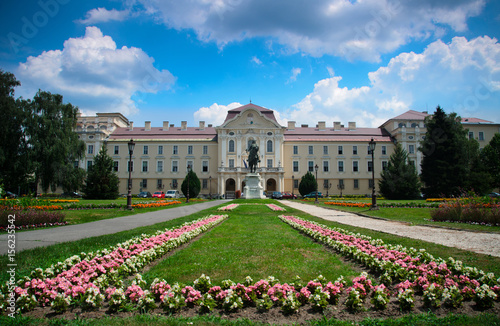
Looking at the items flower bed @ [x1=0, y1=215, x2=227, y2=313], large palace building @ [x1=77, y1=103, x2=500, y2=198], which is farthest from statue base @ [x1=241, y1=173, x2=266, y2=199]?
flower bed @ [x1=0, y1=215, x2=227, y2=313]

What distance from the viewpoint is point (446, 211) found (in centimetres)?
1414

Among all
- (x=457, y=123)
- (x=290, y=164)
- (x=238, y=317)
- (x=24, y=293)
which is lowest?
(x=238, y=317)

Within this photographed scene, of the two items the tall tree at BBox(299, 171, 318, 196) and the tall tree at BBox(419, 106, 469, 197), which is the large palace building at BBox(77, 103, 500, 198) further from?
the tall tree at BBox(419, 106, 469, 197)

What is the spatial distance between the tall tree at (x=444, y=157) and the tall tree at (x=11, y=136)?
157 feet

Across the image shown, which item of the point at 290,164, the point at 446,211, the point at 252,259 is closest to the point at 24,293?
the point at 252,259

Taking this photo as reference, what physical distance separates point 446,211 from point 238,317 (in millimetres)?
13752

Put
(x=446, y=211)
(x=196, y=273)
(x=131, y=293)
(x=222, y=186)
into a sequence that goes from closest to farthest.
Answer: (x=131, y=293) → (x=196, y=273) → (x=446, y=211) → (x=222, y=186)

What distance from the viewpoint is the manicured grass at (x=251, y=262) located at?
5.02 meters

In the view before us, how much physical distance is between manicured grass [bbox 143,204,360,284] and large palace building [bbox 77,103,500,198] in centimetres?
5466

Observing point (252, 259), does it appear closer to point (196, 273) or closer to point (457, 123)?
point (196, 273)

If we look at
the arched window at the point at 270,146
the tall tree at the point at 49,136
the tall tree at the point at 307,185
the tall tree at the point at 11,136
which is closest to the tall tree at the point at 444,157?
the tall tree at the point at 307,185

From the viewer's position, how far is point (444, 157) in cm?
4012

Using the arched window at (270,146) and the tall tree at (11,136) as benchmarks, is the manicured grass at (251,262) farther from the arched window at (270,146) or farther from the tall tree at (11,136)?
the arched window at (270,146)

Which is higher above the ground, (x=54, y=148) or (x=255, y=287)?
(x=54, y=148)
